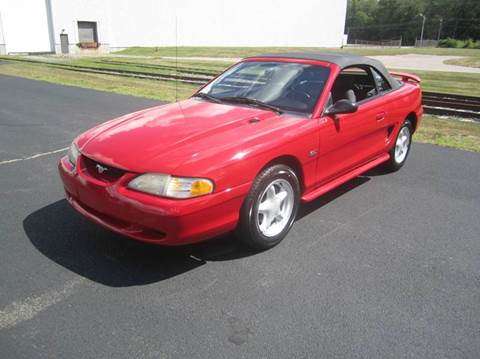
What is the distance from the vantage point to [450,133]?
7.83m

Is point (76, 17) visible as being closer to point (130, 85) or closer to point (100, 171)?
point (130, 85)

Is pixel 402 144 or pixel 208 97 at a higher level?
pixel 208 97

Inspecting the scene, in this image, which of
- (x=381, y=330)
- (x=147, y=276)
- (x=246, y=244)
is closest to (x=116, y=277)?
(x=147, y=276)

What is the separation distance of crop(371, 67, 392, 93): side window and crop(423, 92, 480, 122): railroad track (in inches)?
203

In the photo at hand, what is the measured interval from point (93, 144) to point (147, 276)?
43.8 inches

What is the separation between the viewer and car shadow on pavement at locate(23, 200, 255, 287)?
123 inches

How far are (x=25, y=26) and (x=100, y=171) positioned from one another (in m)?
41.1

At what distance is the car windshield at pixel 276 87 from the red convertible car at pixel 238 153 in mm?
10

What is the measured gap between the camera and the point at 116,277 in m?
3.06

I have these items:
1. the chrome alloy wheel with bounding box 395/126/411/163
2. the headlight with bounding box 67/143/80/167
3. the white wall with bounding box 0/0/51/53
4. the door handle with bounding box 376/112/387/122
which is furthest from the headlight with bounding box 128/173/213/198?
the white wall with bounding box 0/0/51/53

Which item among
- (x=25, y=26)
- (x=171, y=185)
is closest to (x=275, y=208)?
(x=171, y=185)

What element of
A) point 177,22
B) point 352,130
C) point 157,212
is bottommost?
point 157,212

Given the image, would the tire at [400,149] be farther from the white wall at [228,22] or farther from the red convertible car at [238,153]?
the white wall at [228,22]

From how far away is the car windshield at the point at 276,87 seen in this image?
3.96 m
